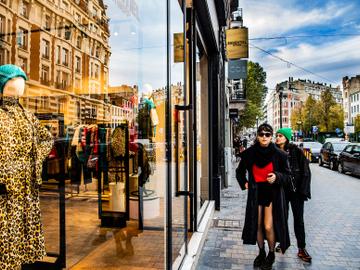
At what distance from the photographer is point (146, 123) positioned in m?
4.30

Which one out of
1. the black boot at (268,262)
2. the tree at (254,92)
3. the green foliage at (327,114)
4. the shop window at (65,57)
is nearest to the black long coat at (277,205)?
the black boot at (268,262)

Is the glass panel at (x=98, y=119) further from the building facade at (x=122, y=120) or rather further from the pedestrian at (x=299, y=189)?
the pedestrian at (x=299, y=189)

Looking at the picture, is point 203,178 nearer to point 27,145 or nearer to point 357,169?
point 27,145

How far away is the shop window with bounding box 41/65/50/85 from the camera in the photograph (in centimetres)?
601

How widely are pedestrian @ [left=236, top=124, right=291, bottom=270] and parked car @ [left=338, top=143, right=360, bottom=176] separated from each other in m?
10.2

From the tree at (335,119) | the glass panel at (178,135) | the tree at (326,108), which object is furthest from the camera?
the tree at (326,108)

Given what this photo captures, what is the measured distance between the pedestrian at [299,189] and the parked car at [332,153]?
12.7m

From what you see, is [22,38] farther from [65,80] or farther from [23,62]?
[65,80]

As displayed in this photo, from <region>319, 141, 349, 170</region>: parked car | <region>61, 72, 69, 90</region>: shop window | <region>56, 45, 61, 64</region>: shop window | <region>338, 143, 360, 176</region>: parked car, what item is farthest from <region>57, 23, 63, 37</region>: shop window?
<region>319, 141, 349, 170</region>: parked car

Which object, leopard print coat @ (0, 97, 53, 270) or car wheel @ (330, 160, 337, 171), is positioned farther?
car wheel @ (330, 160, 337, 171)

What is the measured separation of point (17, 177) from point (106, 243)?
3012 millimetres

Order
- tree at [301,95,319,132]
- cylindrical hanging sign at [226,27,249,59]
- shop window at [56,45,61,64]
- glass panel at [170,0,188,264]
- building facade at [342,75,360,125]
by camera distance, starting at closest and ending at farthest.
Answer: glass panel at [170,0,188,264]
shop window at [56,45,61,64]
cylindrical hanging sign at [226,27,249,59]
tree at [301,95,319,132]
building facade at [342,75,360,125]

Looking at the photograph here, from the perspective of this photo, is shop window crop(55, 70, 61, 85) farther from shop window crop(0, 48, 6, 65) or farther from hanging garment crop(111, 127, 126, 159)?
shop window crop(0, 48, 6, 65)

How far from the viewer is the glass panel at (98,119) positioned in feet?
11.8
